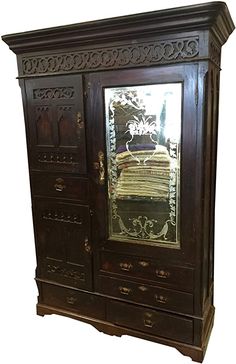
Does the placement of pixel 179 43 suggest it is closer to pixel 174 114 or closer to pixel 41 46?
pixel 174 114

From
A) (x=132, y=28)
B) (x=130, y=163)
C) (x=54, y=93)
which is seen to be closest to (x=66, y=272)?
(x=130, y=163)

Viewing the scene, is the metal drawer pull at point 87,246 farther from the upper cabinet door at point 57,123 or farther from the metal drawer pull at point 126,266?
the upper cabinet door at point 57,123

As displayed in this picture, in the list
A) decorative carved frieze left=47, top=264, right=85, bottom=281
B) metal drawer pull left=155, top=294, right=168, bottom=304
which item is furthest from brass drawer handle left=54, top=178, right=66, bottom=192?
metal drawer pull left=155, top=294, right=168, bottom=304

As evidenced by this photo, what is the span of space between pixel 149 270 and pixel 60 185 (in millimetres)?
838

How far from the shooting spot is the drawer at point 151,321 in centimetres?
194

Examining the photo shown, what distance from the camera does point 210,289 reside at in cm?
218

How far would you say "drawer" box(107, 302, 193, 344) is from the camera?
76.5 inches

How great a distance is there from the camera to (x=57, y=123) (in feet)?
6.67

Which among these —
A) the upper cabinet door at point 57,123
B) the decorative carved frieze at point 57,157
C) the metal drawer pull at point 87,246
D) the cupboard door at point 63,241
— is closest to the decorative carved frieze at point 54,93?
the upper cabinet door at point 57,123

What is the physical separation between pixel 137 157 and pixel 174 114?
345mm

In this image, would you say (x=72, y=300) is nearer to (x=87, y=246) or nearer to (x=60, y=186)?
(x=87, y=246)

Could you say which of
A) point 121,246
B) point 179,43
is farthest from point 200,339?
point 179,43

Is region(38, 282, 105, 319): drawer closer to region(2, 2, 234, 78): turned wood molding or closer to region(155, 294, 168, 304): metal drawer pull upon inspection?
region(155, 294, 168, 304): metal drawer pull

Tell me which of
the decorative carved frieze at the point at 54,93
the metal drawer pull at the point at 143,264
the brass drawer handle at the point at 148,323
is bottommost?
the brass drawer handle at the point at 148,323
